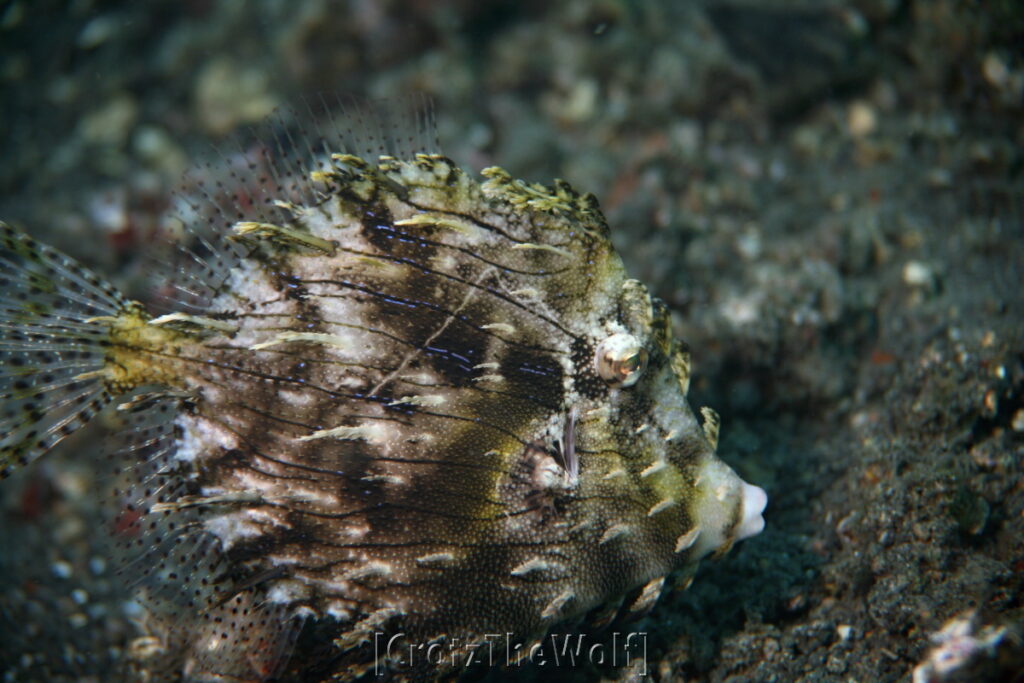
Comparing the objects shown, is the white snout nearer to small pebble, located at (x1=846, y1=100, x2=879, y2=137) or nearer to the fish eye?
the fish eye

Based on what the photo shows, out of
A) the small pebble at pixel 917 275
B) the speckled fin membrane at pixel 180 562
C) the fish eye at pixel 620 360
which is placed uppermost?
the small pebble at pixel 917 275

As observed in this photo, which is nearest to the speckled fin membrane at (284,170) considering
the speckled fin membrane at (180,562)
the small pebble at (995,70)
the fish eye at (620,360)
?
the speckled fin membrane at (180,562)

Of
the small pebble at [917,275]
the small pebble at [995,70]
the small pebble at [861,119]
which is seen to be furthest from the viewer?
the small pebble at [861,119]

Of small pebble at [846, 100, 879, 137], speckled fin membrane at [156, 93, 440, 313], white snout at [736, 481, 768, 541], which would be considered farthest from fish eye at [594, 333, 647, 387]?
small pebble at [846, 100, 879, 137]

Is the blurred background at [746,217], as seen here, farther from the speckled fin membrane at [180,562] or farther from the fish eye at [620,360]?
the fish eye at [620,360]

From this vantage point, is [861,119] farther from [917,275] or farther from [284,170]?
[284,170]

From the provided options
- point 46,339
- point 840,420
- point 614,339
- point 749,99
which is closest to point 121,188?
point 46,339

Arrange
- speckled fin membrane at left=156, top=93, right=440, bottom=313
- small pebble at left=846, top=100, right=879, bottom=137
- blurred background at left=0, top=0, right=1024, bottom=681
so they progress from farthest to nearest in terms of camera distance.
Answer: small pebble at left=846, top=100, right=879, bottom=137, blurred background at left=0, top=0, right=1024, bottom=681, speckled fin membrane at left=156, top=93, right=440, bottom=313
